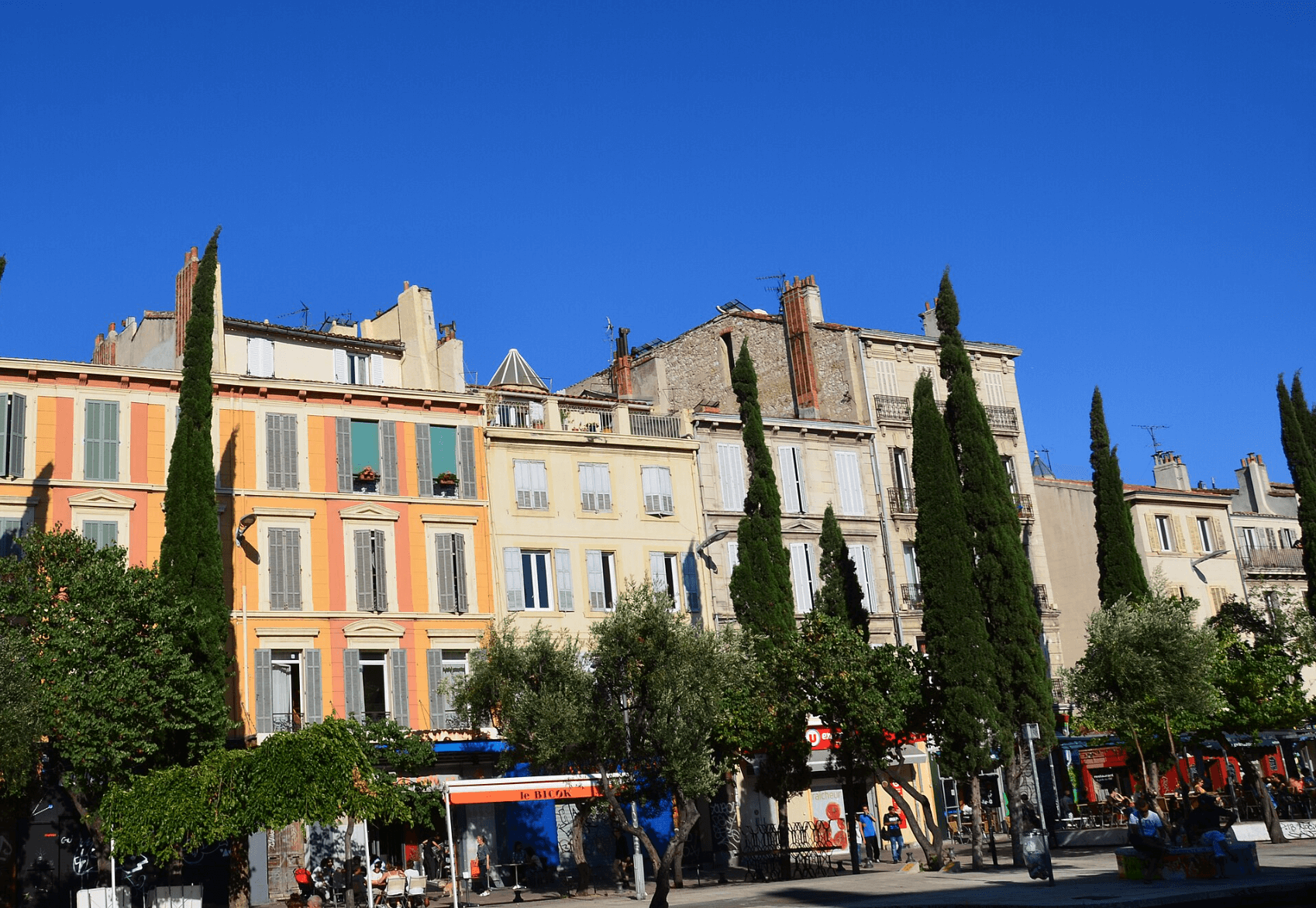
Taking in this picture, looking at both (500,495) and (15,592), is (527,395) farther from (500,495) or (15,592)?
(15,592)

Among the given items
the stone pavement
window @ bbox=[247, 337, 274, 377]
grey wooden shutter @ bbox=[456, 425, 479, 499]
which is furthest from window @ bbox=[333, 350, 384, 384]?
the stone pavement

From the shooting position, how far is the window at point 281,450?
133ft

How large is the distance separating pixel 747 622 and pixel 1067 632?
2121 centimetres

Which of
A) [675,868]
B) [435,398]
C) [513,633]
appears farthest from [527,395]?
[675,868]

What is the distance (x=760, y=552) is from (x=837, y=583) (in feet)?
9.01

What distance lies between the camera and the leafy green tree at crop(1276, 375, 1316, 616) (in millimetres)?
45281


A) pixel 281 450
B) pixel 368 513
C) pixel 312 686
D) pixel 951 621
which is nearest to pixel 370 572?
pixel 368 513

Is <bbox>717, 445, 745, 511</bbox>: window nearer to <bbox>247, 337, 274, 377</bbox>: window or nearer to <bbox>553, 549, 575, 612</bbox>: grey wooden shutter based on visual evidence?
<bbox>553, 549, 575, 612</bbox>: grey wooden shutter

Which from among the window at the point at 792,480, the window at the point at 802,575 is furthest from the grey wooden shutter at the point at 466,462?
the window at the point at 792,480

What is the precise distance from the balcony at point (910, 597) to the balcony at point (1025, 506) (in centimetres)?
681

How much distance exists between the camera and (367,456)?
42281 millimetres

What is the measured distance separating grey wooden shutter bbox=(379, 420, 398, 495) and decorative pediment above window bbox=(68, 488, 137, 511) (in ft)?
24.0

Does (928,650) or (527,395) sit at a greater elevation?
(527,395)

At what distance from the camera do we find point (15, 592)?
101 ft
